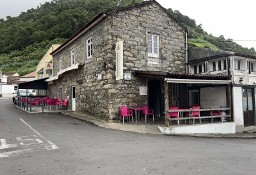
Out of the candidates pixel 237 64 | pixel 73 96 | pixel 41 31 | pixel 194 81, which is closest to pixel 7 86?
pixel 41 31

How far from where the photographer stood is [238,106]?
16125mm

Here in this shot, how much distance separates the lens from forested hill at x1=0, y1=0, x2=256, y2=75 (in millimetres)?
65812

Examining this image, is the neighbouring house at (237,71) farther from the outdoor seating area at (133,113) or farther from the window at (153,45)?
the outdoor seating area at (133,113)

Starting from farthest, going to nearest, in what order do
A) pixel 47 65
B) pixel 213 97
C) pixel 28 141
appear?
pixel 47 65 < pixel 213 97 < pixel 28 141

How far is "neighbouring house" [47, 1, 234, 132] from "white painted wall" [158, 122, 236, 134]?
0.72 m

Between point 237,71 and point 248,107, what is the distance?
2.81 metres

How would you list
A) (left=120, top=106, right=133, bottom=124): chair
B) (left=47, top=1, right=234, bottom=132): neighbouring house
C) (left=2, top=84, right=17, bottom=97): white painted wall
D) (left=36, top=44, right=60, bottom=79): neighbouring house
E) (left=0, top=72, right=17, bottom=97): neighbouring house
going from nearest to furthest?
(left=120, top=106, right=133, bottom=124): chair → (left=47, top=1, right=234, bottom=132): neighbouring house → (left=36, top=44, right=60, bottom=79): neighbouring house → (left=0, top=72, right=17, bottom=97): neighbouring house → (left=2, top=84, right=17, bottom=97): white painted wall

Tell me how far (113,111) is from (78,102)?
5.14 m

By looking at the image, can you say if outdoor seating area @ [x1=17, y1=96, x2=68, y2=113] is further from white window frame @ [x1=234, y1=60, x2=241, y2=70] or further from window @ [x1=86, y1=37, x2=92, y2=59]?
white window frame @ [x1=234, y1=60, x2=241, y2=70]

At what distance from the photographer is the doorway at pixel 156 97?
16.6 metres

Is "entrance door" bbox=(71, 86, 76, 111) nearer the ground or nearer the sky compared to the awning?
nearer the ground

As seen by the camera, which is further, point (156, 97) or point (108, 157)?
point (156, 97)

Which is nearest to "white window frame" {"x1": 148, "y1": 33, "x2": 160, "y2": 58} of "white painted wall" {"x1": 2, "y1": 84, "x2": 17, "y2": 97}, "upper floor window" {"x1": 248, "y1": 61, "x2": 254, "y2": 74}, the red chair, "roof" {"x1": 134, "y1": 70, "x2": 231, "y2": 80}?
"roof" {"x1": 134, "y1": 70, "x2": 231, "y2": 80}

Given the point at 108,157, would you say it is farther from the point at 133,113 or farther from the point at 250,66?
the point at 250,66
